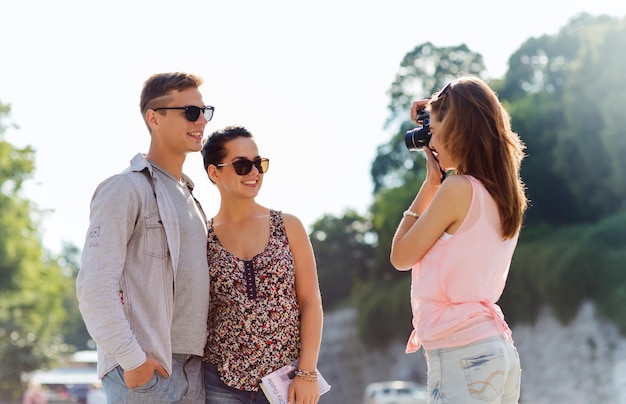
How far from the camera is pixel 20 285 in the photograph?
107ft

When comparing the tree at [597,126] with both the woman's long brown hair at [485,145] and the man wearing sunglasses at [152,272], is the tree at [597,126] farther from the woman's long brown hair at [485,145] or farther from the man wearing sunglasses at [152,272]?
the woman's long brown hair at [485,145]

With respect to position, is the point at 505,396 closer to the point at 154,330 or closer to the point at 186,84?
the point at 154,330

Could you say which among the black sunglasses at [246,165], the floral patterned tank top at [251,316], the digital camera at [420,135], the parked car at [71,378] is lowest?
the parked car at [71,378]

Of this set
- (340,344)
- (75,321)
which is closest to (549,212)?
(340,344)

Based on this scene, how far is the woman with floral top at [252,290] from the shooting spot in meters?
4.09

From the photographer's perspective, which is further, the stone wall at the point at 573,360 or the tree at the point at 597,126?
the tree at the point at 597,126

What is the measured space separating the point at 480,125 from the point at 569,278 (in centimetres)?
2846

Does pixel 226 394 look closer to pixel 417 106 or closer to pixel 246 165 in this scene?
pixel 246 165

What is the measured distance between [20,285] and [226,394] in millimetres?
29875

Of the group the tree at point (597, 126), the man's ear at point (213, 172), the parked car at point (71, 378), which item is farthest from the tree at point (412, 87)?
the man's ear at point (213, 172)

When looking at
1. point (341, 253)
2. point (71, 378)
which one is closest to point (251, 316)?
point (341, 253)

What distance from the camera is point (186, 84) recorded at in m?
4.33

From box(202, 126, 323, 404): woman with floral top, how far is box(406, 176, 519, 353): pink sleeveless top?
26.8 inches

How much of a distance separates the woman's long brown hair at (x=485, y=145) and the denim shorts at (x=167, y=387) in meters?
1.27
